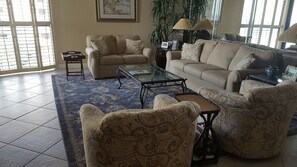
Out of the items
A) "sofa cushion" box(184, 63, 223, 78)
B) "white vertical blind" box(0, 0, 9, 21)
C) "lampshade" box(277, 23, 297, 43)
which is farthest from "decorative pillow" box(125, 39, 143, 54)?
"lampshade" box(277, 23, 297, 43)

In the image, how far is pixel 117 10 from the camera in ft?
19.6

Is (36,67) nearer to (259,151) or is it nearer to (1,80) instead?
(1,80)

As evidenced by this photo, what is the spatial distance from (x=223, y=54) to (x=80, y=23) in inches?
144

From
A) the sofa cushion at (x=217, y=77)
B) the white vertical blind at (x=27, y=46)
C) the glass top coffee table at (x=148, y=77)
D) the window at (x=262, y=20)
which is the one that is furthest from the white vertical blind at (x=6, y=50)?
the window at (x=262, y=20)

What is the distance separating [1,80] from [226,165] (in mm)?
4818

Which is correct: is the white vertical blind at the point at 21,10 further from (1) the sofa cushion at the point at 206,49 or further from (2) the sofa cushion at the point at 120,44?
(1) the sofa cushion at the point at 206,49

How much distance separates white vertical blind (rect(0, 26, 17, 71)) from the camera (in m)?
4.95

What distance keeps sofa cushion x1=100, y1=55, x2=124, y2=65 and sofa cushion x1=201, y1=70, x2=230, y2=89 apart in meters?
1.95

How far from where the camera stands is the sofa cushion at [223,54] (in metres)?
4.25

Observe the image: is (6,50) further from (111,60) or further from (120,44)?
(120,44)

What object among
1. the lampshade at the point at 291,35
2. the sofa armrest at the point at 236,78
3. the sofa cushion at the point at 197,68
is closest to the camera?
→ the lampshade at the point at 291,35

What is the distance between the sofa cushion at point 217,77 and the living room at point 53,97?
122 cm

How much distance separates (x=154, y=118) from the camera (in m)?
1.30

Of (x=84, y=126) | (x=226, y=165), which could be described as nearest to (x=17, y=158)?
(x=84, y=126)
